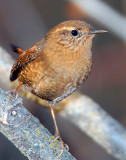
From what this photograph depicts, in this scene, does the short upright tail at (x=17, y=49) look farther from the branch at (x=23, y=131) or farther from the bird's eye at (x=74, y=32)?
the branch at (x=23, y=131)

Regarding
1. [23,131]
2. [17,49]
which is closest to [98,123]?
[17,49]

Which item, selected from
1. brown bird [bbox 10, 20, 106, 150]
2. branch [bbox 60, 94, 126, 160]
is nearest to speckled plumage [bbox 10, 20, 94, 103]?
brown bird [bbox 10, 20, 106, 150]

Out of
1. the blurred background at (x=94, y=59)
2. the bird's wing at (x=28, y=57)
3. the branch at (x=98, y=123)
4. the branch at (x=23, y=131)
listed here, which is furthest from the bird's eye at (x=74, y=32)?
the blurred background at (x=94, y=59)

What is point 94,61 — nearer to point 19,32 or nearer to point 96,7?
point 19,32

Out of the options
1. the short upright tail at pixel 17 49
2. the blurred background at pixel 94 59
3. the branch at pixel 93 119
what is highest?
the blurred background at pixel 94 59

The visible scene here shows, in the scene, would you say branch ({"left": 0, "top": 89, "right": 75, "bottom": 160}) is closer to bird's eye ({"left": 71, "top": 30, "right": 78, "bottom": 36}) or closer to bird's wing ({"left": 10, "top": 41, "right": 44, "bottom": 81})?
bird's wing ({"left": 10, "top": 41, "right": 44, "bottom": 81})

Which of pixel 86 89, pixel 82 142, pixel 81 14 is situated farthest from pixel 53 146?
pixel 81 14
